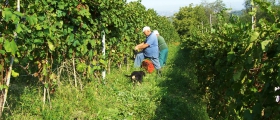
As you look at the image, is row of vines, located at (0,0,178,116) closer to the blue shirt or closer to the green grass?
the green grass

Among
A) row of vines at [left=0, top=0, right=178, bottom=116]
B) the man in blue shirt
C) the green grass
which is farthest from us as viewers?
the man in blue shirt

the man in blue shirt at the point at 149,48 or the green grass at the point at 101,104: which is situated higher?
the man in blue shirt at the point at 149,48

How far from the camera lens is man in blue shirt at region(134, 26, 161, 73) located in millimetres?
9031

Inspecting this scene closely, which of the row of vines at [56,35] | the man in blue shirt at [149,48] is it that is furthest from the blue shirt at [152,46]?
the row of vines at [56,35]

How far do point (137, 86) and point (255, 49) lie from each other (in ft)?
17.8

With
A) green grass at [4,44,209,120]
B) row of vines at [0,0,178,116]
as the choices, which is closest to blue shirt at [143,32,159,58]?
row of vines at [0,0,178,116]

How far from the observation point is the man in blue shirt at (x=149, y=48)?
29.6ft

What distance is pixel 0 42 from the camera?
309 centimetres

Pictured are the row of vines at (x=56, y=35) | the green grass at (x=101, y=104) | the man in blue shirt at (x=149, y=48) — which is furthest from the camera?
the man in blue shirt at (x=149, y=48)

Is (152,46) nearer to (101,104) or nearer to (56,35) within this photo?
(101,104)

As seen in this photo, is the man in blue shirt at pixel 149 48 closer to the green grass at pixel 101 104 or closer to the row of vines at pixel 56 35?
the row of vines at pixel 56 35

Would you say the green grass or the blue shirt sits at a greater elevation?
the blue shirt

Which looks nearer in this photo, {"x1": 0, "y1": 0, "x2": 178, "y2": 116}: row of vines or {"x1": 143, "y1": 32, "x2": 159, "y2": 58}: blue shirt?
{"x1": 0, "y1": 0, "x2": 178, "y2": 116}: row of vines

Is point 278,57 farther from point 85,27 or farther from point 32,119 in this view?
point 85,27
